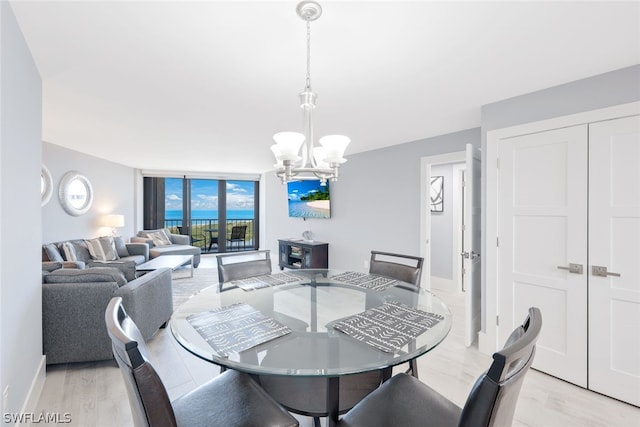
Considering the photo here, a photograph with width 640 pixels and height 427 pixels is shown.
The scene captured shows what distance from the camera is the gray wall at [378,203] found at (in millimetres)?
4164

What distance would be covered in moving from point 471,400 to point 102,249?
5792mm

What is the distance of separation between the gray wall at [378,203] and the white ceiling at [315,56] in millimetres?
1007

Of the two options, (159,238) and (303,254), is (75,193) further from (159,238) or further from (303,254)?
(303,254)

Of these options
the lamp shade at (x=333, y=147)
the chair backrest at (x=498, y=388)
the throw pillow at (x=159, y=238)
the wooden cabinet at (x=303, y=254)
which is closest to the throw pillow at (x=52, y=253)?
the throw pillow at (x=159, y=238)

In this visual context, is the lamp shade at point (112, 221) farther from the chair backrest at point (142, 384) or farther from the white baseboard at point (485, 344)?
the white baseboard at point (485, 344)

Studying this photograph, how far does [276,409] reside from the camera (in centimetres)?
118

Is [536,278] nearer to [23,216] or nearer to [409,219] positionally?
[409,219]

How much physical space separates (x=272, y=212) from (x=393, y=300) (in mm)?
6011

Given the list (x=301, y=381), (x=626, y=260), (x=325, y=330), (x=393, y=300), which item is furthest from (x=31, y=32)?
(x=626, y=260)

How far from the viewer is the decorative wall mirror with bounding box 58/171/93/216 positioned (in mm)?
4758

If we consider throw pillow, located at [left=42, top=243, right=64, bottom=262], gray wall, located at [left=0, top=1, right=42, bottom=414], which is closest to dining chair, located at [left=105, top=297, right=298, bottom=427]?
gray wall, located at [left=0, top=1, right=42, bottom=414]

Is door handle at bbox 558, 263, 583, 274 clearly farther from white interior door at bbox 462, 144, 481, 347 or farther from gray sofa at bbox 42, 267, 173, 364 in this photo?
gray sofa at bbox 42, 267, 173, 364

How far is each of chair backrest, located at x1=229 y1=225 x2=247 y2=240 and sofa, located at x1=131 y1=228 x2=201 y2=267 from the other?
5.66 feet
